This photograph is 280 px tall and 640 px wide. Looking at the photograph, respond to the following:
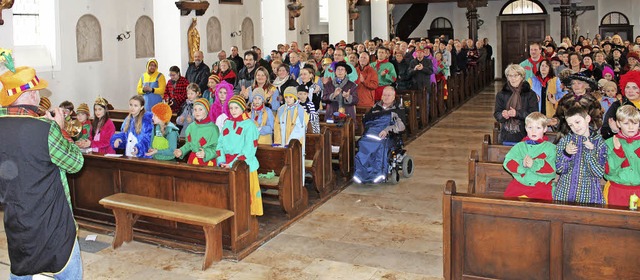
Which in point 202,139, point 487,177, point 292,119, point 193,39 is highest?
point 193,39

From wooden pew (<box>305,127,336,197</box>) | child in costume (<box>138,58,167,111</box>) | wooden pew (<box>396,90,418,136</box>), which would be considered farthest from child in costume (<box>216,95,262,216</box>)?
wooden pew (<box>396,90,418,136</box>)

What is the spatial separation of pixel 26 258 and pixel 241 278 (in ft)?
7.57

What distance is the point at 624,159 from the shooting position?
5.57 m

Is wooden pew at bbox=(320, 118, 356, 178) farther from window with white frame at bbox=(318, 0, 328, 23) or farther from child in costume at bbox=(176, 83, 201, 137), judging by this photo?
window with white frame at bbox=(318, 0, 328, 23)

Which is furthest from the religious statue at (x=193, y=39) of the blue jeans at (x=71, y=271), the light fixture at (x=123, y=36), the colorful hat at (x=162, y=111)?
the blue jeans at (x=71, y=271)

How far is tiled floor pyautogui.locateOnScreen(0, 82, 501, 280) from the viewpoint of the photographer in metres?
6.41

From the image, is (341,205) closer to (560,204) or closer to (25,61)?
(560,204)

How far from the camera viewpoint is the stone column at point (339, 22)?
22.4 m

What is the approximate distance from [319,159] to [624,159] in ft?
14.0

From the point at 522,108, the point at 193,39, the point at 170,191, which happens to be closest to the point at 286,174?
the point at 170,191

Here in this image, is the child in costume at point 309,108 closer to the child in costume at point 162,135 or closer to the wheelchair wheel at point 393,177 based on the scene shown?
the wheelchair wheel at point 393,177

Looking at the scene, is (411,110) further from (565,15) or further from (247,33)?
(565,15)

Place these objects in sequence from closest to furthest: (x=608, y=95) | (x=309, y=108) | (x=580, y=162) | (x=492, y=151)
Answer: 1. (x=580, y=162)
2. (x=492, y=151)
3. (x=608, y=95)
4. (x=309, y=108)

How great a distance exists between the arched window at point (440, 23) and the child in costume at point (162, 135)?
72.6 feet
